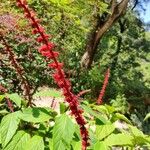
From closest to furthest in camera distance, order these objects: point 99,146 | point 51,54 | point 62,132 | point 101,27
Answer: point 51,54, point 62,132, point 99,146, point 101,27

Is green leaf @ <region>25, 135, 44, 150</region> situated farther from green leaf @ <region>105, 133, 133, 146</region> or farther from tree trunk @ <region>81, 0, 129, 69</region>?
tree trunk @ <region>81, 0, 129, 69</region>

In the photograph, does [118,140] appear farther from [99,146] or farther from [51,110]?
[51,110]

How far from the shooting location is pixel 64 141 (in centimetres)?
190

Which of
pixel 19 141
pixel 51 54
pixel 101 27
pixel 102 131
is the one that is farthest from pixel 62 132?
pixel 101 27

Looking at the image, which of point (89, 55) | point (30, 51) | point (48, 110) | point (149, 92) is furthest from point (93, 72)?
point (48, 110)

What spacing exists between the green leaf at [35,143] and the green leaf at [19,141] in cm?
3

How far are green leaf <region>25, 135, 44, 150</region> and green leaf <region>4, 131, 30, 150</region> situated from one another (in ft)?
0.10

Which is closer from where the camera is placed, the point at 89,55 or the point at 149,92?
the point at 89,55

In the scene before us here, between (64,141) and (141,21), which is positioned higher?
(141,21)

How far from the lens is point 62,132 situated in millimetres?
1942

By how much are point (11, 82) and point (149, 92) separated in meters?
23.1

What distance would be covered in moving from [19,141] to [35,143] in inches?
4.4

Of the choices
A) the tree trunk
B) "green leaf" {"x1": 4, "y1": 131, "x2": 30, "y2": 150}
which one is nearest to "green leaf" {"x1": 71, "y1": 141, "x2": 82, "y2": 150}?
"green leaf" {"x1": 4, "y1": 131, "x2": 30, "y2": 150}

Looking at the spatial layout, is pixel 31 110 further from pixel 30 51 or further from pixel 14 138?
pixel 30 51
